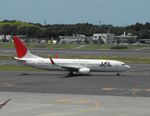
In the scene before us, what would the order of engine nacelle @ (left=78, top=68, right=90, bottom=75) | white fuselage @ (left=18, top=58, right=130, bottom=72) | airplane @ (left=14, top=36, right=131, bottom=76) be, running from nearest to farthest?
engine nacelle @ (left=78, top=68, right=90, bottom=75) < airplane @ (left=14, top=36, right=131, bottom=76) < white fuselage @ (left=18, top=58, right=130, bottom=72)

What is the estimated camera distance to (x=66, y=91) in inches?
1521

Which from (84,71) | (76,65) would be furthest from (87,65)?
(84,71)

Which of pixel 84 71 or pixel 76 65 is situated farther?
pixel 76 65

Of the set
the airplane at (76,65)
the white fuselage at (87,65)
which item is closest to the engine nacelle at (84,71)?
the airplane at (76,65)

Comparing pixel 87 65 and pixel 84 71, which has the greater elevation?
pixel 87 65

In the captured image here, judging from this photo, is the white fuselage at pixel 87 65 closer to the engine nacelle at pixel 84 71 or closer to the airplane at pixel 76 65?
the airplane at pixel 76 65

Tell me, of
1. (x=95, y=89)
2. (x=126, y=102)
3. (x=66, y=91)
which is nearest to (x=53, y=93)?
(x=66, y=91)

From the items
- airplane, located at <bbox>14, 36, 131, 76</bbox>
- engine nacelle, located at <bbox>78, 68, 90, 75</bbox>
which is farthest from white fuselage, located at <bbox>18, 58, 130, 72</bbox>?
engine nacelle, located at <bbox>78, 68, 90, 75</bbox>

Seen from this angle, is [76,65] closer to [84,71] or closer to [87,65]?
[87,65]

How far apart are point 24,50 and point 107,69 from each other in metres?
11.1

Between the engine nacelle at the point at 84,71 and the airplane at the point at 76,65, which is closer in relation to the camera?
the engine nacelle at the point at 84,71

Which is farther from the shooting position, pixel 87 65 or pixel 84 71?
pixel 87 65

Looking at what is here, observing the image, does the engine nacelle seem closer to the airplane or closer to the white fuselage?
the airplane

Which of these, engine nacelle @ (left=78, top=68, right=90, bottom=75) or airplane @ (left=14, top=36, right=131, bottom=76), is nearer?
engine nacelle @ (left=78, top=68, right=90, bottom=75)
